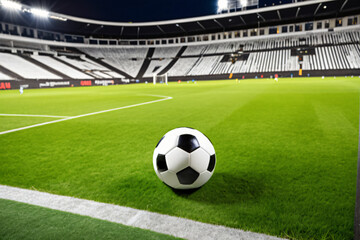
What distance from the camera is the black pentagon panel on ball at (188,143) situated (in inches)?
99.9

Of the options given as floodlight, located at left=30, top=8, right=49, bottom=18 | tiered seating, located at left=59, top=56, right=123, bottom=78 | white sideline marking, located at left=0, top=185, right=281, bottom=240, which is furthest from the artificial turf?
floodlight, located at left=30, top=8, right=49, bottom=18

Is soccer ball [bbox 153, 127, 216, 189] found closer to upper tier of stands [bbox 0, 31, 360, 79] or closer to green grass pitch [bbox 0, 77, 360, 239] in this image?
green grass pitch [bbox 0, 77, 360, 239]

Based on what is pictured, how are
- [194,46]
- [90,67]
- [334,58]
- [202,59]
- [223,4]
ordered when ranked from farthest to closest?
[194,46]
[202,59]
[223,4]
[90,67]
[334,58]

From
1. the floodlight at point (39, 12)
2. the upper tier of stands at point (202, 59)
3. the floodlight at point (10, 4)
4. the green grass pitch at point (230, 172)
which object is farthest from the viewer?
the floodlight at point (39, 12)

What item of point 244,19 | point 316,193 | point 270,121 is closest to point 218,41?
point 244,19

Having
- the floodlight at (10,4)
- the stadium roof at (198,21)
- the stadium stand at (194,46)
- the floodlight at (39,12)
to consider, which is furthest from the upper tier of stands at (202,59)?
the floodlight at (10,4)

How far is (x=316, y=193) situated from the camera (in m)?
2.46

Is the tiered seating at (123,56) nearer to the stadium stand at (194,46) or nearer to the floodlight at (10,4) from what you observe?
the stadium stand at (194,46)

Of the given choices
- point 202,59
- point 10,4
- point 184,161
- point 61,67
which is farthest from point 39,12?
point 184,161

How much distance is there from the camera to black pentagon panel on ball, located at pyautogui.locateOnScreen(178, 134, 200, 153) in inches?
99.9

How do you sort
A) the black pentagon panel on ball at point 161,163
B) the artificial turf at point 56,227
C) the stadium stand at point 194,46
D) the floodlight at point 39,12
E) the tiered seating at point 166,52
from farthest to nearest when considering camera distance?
the tiered seating at point 166,52 < the stadium stand at point 194,46 < the floodlight at point 39,12 < the black pentagon panel on ball at point 161,163 < the artificial turf at point 56,227

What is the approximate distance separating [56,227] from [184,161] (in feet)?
4.04

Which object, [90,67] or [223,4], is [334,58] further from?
[90,67]

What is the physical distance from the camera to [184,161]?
2469mm
